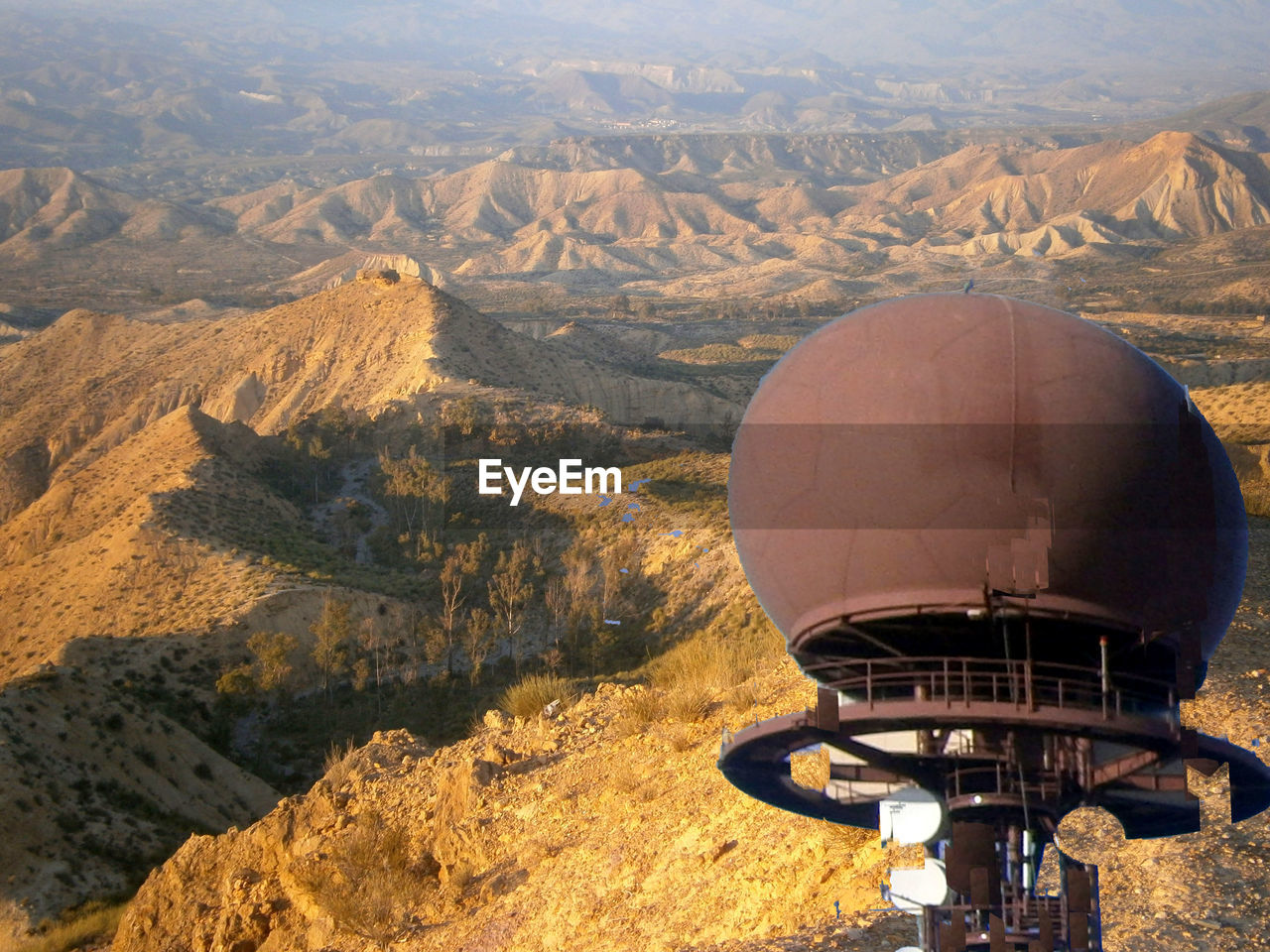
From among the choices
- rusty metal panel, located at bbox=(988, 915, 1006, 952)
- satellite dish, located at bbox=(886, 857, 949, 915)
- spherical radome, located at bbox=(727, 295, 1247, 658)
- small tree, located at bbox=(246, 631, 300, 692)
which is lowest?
small tree, located at bbox=(246, 631, 300, 692)

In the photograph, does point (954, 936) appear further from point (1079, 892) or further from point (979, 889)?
point (1079, 892)

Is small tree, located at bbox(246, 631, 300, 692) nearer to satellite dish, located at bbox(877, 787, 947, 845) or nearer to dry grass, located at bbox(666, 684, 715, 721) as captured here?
dry grass, located at bbox(666, 684, 715, 721)

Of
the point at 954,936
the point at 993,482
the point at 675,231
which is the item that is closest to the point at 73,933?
the point at 954,936

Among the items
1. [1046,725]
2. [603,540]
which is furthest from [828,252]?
[1046,725]

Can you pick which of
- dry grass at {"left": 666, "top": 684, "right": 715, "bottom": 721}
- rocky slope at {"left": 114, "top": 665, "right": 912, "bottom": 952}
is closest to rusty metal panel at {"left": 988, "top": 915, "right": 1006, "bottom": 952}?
rocky slope at {"left": 114, "top": 665, "right": 912, "bottom": 952}

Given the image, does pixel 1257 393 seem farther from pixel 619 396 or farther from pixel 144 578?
pixel 144 578

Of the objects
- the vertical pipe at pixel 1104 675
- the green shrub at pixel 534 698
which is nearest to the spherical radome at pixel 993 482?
the vertical pipe at pixel 1104 675
